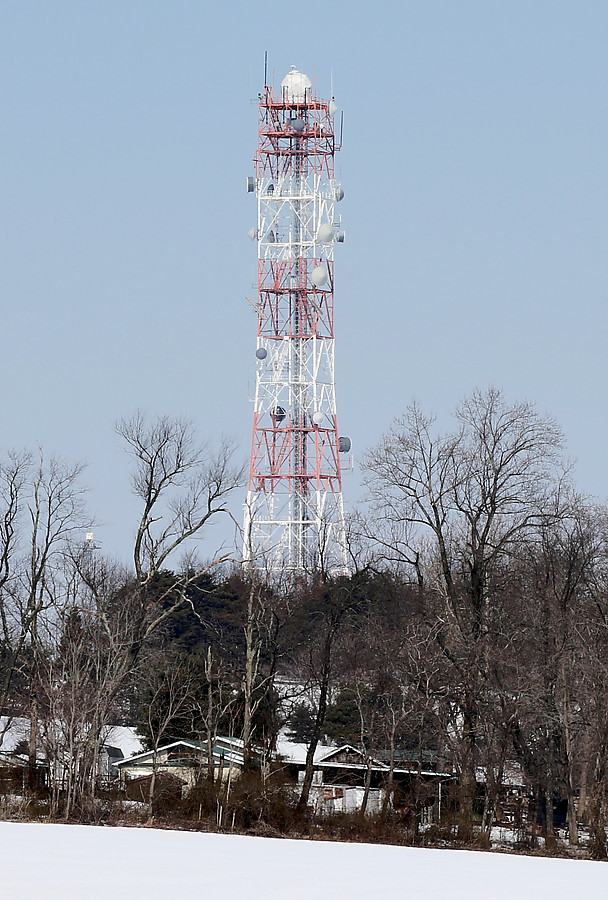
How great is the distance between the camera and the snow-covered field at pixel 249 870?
942 inches

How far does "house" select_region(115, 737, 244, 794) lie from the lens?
45188 millimetres

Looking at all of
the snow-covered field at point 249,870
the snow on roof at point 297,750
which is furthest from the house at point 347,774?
the snow-covered field at point 249,870

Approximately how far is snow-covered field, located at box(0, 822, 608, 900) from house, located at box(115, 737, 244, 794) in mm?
10028

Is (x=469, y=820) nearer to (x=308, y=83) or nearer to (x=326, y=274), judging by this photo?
(x=326, y=274)

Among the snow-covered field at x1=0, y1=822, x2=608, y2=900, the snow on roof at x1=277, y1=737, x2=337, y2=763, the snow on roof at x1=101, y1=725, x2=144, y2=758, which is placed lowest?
the snow-covered field at x1=0, y1=822, x2=608, y2=900

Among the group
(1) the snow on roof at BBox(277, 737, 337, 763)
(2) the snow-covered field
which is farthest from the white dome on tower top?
(2) the snow-covered field

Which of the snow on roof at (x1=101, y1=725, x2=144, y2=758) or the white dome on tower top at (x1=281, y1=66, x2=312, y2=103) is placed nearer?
the snow on roof at (x1=101, y1=725, x2=144, y2=758)

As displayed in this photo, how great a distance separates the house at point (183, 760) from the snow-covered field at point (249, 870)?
1003cm

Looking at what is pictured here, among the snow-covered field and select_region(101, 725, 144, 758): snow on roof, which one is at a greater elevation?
select_region(101, 725, 144, 758): snow on roof

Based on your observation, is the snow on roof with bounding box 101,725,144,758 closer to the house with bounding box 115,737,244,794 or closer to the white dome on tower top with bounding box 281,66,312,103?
the house with bounding box 115,737,244,794

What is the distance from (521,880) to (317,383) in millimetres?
43356

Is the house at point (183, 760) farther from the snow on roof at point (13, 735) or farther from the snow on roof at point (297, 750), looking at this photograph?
the snow on roof at point (13, 735)

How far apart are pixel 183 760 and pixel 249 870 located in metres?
20.9

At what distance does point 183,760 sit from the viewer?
4822cm
